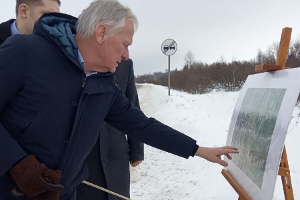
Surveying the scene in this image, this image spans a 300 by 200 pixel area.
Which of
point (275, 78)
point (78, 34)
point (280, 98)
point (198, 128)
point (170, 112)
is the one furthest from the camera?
point (170, 112)

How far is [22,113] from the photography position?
4.58 feet

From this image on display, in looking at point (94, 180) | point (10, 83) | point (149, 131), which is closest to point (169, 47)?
point (94, 180)

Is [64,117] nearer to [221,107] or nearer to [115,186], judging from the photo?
[115,186]

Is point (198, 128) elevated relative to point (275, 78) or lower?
lower

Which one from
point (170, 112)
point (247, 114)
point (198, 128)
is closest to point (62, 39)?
point (247, 114)

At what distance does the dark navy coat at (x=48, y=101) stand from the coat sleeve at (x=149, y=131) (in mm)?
363

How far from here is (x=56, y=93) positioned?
144 cm

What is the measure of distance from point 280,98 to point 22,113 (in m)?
1.59

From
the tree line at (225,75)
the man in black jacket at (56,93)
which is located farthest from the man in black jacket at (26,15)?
the tree line at (225,75)

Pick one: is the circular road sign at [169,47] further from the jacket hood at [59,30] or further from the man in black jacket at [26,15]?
the jacket hood at [59,30]

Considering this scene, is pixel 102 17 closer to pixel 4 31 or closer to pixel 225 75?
pixel 4 31

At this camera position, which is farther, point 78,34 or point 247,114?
point 247,114

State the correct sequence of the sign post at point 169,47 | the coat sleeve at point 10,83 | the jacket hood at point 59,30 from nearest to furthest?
the coat sleeve at point 10,83, the jacket hood at point 59,30, the sign post at point 169,47

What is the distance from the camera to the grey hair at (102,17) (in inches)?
61.9
